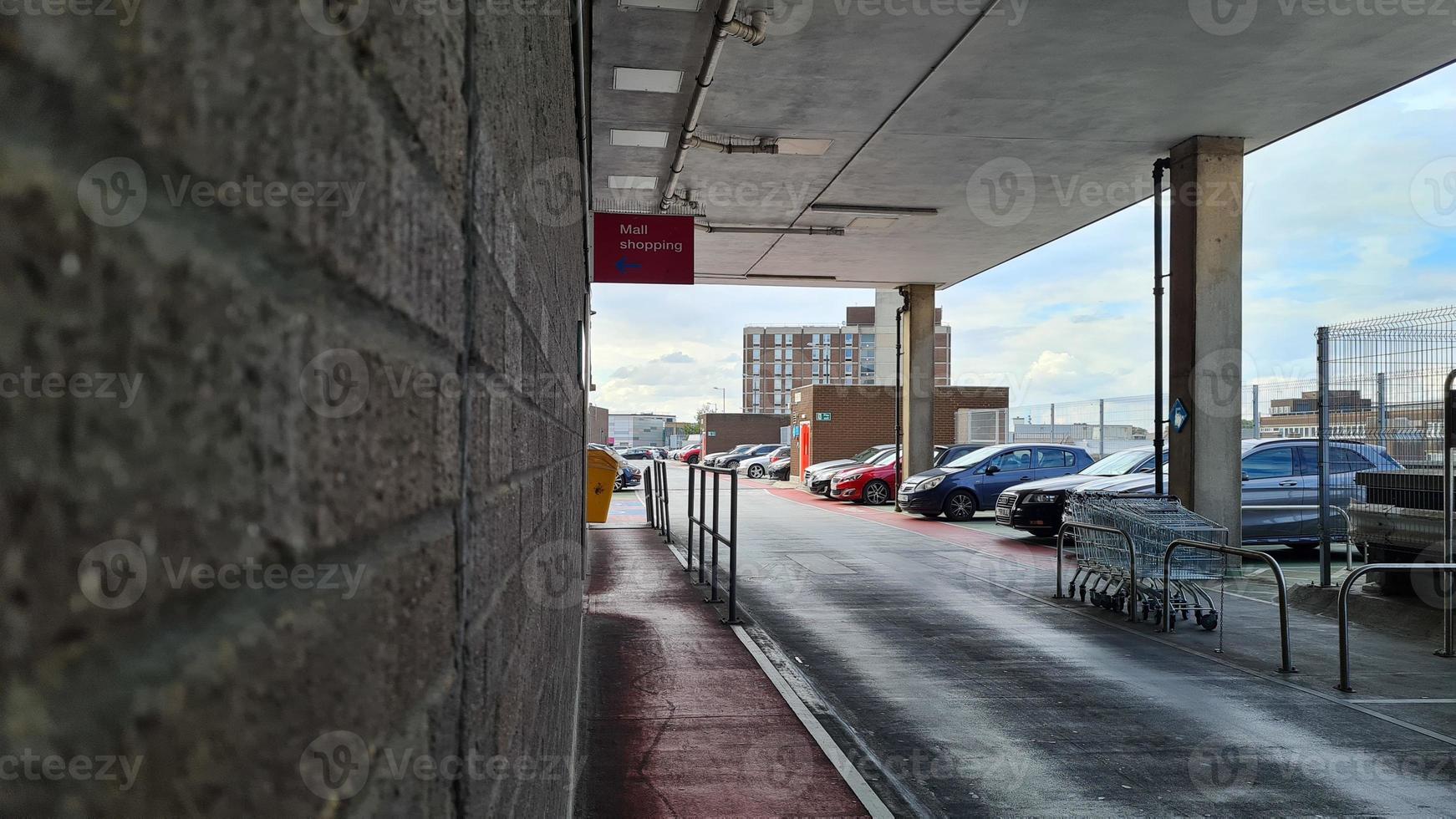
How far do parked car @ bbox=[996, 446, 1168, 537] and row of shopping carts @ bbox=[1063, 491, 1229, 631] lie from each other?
526 cm

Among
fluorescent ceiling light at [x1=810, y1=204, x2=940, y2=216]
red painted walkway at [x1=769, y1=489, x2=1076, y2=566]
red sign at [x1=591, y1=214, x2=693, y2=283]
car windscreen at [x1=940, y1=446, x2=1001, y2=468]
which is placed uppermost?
fluorescent ceiling light at [x1=810, y1=204, x2=940, y2=216]

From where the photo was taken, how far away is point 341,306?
1.54ft

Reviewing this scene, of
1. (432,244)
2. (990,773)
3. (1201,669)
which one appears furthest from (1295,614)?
(432,244)

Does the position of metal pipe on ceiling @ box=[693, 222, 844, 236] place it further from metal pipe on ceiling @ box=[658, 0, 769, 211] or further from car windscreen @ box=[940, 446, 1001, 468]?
car windscreen @ box=[940, 446, 1001, 468]

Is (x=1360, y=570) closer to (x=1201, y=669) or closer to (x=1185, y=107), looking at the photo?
(x=1201, y=669)

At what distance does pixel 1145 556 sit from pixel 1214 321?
12.7 feet

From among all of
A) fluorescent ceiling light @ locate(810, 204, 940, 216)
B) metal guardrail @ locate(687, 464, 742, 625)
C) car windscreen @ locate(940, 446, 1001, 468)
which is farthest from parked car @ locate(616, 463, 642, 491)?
metal guardrail @ locate(687, 464, 742, 625)

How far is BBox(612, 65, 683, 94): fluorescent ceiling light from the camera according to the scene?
29.7 feet

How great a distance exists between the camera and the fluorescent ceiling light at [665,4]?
7.52 meters

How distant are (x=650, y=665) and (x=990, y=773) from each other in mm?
2528

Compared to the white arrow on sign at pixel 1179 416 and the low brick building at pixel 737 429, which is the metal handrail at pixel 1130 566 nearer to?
the white arrow on sign at pixel 1179 416

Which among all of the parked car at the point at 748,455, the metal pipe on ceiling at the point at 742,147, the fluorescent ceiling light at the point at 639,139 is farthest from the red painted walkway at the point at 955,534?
the parked car at the point at 748,455

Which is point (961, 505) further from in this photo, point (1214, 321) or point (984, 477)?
point (1214, 321)

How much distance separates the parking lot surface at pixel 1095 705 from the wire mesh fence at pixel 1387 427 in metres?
1.42
